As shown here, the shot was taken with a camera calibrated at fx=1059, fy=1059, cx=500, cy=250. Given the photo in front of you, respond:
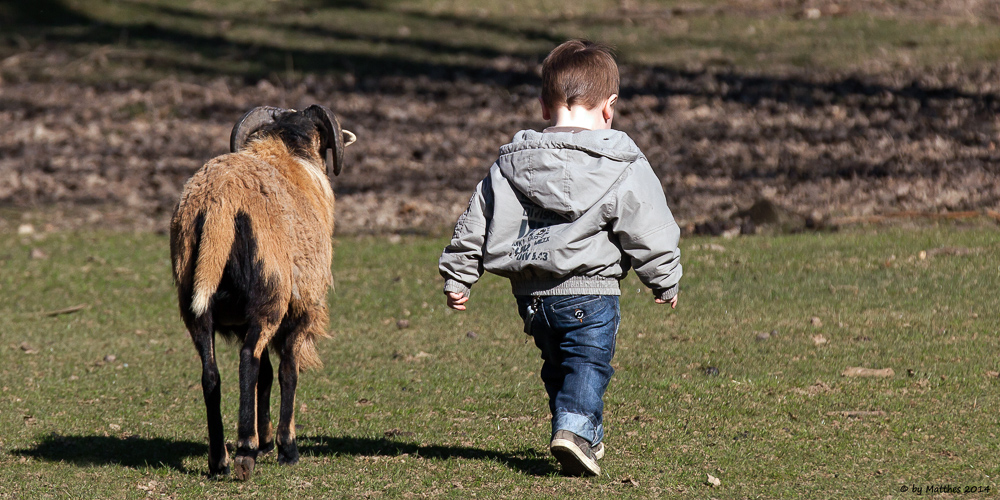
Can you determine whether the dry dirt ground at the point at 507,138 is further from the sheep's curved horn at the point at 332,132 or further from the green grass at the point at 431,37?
the sheep's curved horn at the point at 332,132

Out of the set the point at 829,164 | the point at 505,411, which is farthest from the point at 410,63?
the point at 505,411

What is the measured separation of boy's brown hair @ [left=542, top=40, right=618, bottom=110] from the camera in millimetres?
4602

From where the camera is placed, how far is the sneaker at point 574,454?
4484mm

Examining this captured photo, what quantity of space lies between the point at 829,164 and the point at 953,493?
10111 mm

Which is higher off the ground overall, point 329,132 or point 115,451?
point 329,132

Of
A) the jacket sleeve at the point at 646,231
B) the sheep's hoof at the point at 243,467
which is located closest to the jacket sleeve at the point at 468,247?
A: the jacket sleeve at the point at 646,231

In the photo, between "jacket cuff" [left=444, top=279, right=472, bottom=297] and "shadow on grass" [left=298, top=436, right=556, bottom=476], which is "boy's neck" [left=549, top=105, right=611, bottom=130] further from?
"shadow on grass" [left=298, top=436, right=556, bottom=476]

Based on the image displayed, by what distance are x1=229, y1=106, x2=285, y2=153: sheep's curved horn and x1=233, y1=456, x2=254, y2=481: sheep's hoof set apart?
1792mm

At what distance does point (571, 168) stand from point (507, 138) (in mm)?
11591

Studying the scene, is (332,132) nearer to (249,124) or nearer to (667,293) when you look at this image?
(249,124)

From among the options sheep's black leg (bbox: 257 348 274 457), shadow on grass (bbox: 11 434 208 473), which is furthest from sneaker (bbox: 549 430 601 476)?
Answer: shadow on grass (bbox: 11 434 208 473)

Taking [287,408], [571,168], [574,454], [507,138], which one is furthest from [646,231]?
[507,138]

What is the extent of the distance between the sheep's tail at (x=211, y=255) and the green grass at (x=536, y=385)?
0.87 meters

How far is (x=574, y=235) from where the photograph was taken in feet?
14.6
